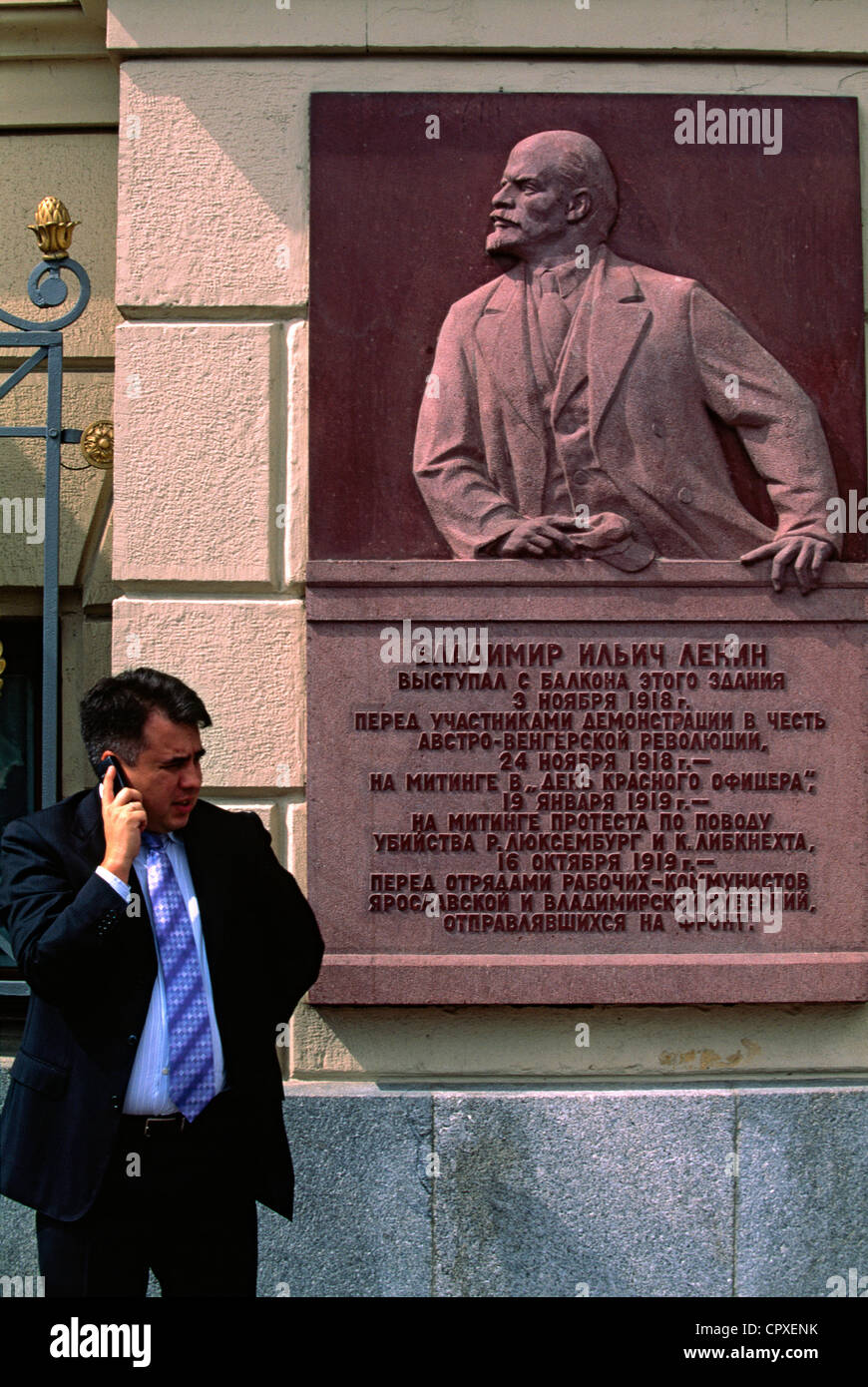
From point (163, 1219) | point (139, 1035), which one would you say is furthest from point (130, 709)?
point (163, 1219)

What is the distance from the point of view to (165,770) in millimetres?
3146

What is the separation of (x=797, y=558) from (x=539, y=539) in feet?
3.00

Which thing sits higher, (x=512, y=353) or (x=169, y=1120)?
(x=512, y=353)

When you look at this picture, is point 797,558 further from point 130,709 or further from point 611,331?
point 130,709

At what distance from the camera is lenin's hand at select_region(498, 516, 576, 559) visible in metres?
4.62

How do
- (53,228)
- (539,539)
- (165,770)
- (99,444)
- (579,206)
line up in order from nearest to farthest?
(165,770) < (539,539) < (579,206) < (53,228) < (99,444)

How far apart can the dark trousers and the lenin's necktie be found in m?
0.06

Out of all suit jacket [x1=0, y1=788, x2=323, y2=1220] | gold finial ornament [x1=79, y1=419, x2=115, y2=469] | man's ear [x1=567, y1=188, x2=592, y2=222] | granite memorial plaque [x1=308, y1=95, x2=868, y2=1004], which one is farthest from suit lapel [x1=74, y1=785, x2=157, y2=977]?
man's ear [x1=567, y1=188, x2=592, y2=222]

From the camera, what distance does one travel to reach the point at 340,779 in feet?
15.1

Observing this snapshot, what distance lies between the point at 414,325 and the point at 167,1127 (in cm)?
293

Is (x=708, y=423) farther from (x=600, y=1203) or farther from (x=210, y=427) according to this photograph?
(x=600, y=1203)

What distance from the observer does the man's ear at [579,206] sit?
4.73 m

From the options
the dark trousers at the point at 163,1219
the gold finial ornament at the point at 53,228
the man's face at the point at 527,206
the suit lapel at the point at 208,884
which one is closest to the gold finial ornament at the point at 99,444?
the gold finial ornament at the point at 53,228

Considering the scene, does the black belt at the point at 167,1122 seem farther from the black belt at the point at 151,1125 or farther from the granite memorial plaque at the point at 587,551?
the granite memorial plaque at the point at 587,551
